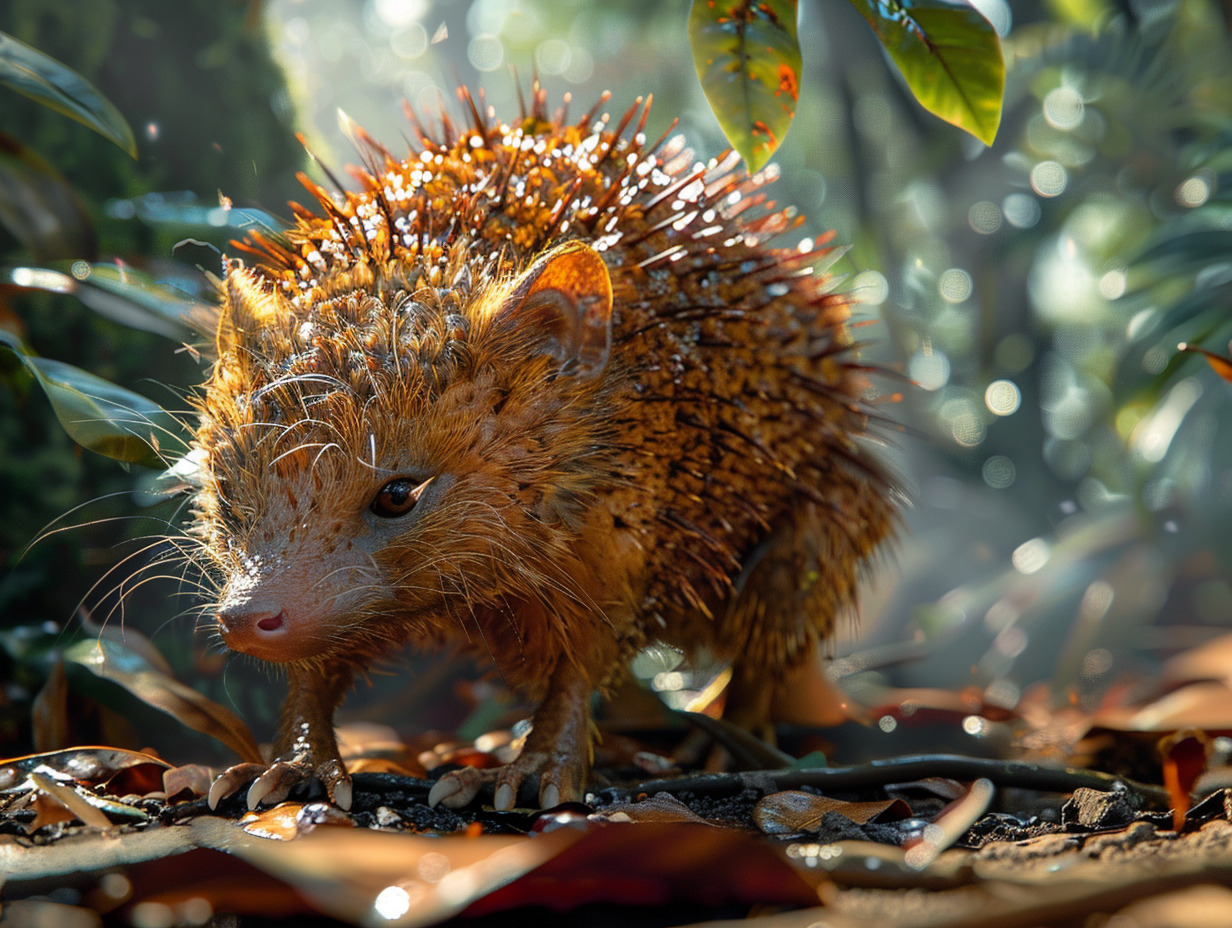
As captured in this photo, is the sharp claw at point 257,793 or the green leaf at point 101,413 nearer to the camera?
the sharp claw at point 257,793

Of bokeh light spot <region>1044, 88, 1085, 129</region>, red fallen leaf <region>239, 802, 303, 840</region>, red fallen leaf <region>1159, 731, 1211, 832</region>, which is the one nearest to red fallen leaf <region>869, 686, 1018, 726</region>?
red fallen leaf <region>1159, 731, 1211, 832</region>

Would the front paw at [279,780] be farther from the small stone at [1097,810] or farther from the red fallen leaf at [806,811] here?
the small stone at [1097,810]

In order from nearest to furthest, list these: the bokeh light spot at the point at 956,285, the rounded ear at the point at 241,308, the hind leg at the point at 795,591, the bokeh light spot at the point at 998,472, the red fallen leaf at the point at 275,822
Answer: the red fallen leaf at the point at 275,822
the rounded ear at the point at 241,308
the hind leg at the point at 795,591
the bokeh light spot at the point at 956,285
the bokeh light spot at the point at 998,472

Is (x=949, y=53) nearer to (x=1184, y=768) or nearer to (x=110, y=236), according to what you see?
(x=1184, y=768)

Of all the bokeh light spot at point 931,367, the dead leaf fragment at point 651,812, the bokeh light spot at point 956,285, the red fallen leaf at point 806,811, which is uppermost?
the bokeh light spot at point 956,285

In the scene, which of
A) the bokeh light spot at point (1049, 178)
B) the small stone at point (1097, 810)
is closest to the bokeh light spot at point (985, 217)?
the bokeh light spot at point (1049, 178)

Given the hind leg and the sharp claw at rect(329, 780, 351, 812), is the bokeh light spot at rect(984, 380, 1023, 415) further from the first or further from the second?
the sharp claw at rect(329, 780, 351, 812)

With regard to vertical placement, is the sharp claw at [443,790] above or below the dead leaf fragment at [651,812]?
above

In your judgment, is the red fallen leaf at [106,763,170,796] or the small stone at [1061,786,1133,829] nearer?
the small stone at [1061,786,1133,829]
